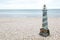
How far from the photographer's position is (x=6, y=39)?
310 inches

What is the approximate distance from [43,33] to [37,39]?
0.98 m

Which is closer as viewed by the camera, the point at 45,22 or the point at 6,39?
the point at 6,39

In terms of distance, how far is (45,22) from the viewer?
344 inches

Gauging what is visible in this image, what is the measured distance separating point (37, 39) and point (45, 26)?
4.14ft

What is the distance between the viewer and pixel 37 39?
7.92 m

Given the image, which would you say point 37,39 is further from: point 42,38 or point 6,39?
point 6,39

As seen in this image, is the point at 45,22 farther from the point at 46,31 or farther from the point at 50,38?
the point at 50,38
